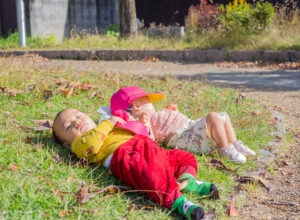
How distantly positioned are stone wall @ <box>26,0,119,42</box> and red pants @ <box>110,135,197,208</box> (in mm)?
10591

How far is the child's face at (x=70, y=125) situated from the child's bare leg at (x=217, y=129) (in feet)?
3.28

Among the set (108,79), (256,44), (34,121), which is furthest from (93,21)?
(34,121)

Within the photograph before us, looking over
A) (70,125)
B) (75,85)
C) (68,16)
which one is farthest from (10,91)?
(68,16)

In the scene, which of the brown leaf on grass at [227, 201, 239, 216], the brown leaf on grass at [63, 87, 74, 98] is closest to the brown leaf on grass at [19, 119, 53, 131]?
the brown leaf on grass at [63, 87, 74, 98]

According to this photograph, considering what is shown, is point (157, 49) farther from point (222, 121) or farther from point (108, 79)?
point (222, 121)

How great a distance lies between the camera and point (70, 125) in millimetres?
2941

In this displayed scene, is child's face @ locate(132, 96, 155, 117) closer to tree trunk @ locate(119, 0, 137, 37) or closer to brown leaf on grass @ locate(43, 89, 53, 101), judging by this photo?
brown leaf on grass @ locate(43, 89, 53, 101)

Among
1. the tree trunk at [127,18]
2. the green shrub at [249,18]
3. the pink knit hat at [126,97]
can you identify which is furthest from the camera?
the tree trunk at [127,18]

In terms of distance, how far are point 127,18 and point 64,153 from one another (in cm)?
959

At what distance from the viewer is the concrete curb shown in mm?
9406

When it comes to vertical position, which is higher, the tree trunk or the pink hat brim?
the tree trunk

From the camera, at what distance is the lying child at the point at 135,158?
2342mm

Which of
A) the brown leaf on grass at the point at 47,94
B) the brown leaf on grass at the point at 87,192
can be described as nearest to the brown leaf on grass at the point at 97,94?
the brown leaf on grass at the point at 47,94

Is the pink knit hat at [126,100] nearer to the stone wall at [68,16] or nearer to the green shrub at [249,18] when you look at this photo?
the green shrub at [249,18]
